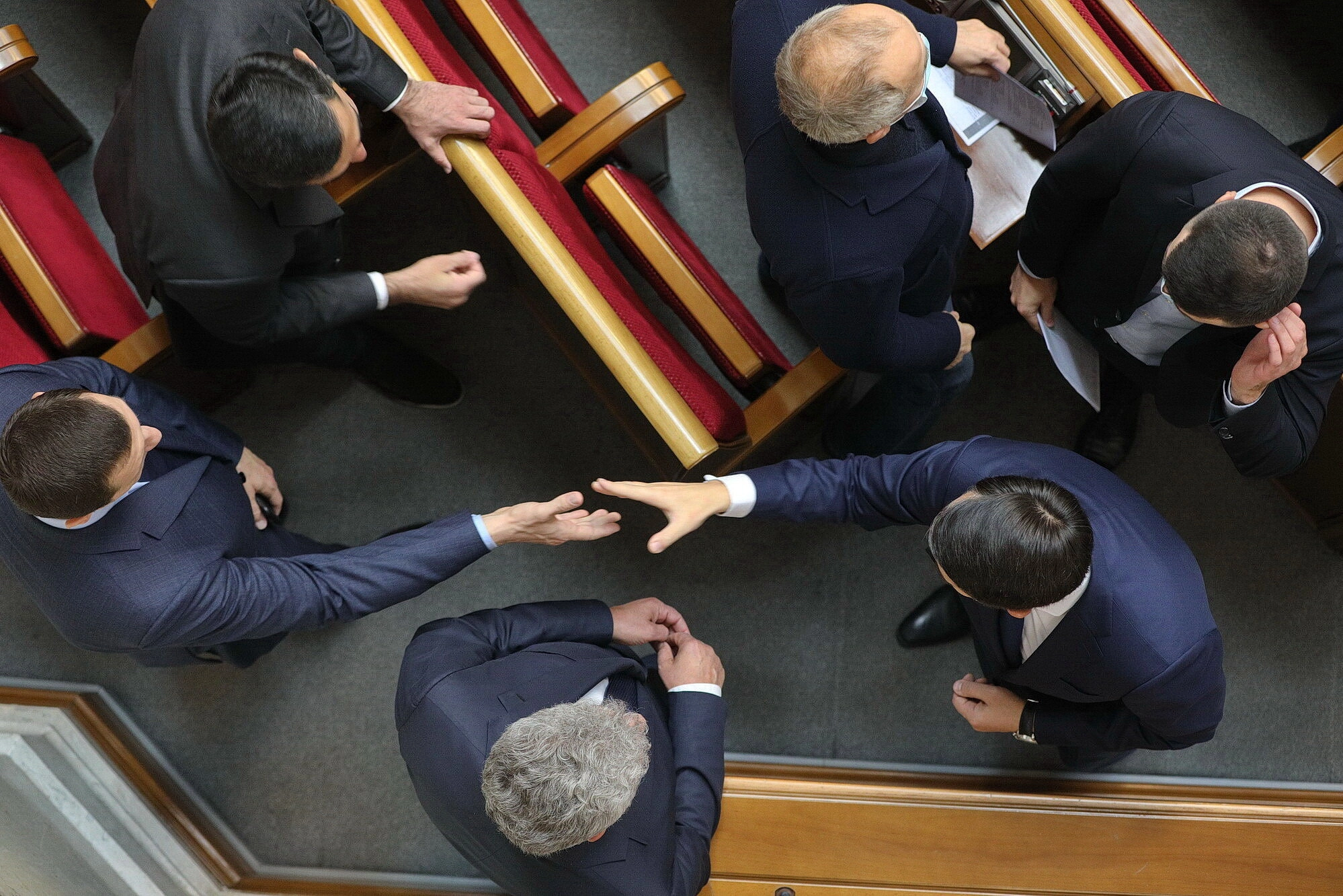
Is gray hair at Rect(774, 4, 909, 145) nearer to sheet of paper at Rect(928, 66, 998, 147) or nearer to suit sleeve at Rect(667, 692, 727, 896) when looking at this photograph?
sheet of paper at Rect(928, 66, 998, 147)

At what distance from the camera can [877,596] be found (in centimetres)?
222

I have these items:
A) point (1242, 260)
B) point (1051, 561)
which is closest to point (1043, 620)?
point (1051, 561)

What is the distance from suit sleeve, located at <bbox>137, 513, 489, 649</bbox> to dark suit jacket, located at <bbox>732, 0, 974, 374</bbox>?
70 centimetres

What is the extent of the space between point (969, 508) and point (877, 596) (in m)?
0.97

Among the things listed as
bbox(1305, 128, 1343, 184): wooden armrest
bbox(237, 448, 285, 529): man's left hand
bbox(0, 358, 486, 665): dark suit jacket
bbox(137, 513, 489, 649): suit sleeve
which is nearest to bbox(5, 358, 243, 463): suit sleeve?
bbox(0, 358, 486, 665): dark suit jacket

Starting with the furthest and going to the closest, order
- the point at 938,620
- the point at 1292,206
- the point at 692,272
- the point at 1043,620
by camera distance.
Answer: the point at 938,620 < the point at 692,272 < the point at 1043,620 < the point at 1292,206

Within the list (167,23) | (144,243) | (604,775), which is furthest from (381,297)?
(604,775)

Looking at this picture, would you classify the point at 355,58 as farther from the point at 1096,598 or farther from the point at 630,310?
the point at 1096,598

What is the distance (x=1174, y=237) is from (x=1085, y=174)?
0.17m

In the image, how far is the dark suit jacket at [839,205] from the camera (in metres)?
1.36

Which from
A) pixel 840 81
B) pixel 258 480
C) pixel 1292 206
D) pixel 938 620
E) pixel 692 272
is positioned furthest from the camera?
pixel 938 620

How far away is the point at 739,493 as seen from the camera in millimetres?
1525

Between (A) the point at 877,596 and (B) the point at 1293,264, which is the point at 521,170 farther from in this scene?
(A) the point at 877,596

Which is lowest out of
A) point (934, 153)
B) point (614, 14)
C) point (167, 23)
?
point (934, 153)
